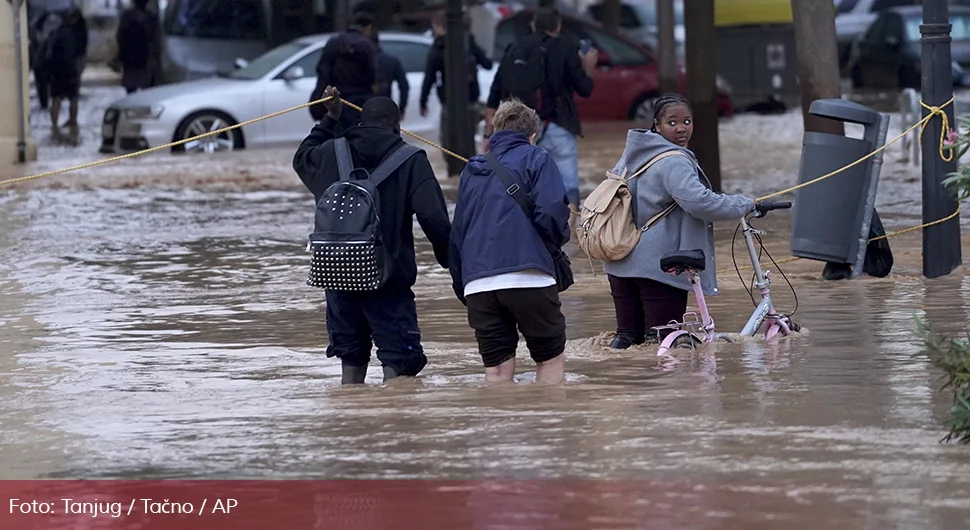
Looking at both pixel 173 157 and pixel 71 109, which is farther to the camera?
pixel 71 109

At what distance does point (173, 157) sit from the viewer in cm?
2161

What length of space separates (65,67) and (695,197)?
65.3ft

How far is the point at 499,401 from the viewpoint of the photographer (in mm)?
7680

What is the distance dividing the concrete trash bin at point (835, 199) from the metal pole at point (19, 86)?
40.7 ft

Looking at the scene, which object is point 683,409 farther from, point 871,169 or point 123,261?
point 123,261

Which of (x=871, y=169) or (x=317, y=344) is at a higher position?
(x=871, y=169)

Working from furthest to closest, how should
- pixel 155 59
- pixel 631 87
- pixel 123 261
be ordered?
pixel 155 59, pixel 631 87, pixel 123 261

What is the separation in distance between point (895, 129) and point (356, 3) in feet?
44.2

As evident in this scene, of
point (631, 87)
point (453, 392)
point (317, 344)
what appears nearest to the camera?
point (453, 392)

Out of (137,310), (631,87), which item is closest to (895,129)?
(631,87)

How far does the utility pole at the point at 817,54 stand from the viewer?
47.0ft

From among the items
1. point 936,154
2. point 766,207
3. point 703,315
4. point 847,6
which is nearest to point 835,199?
point 936,154

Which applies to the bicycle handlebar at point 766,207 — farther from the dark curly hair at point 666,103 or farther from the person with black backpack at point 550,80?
the person with black backpack at point 550,80

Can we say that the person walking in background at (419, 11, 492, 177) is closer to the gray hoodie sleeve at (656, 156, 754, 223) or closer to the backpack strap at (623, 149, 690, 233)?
the backpack strap at (623, 149, 690, 233)
